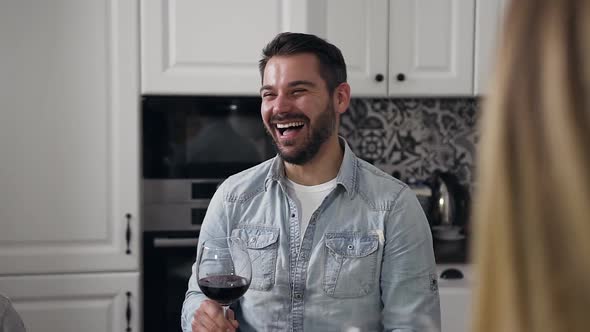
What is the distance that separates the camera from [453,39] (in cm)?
265

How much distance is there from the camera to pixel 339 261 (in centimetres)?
151

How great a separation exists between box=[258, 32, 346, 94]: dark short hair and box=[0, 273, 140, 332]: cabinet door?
1081 mm

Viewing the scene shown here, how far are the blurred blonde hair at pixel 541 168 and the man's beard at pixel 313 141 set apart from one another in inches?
47.2

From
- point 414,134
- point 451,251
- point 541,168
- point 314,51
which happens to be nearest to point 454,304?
point 451,251

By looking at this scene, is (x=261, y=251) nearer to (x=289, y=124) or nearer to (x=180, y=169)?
(x=289, y=124)

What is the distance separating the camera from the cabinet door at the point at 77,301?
229cm

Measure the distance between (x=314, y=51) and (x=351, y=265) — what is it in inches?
20.8

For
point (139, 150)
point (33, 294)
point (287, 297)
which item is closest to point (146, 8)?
point (139, 150)

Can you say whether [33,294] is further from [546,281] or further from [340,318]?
[546,281]

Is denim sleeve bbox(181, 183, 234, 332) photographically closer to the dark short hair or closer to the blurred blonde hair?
the dark short hair

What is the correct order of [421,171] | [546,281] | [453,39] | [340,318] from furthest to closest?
[421,171]
[453,39]
[340,318]
[546,281]

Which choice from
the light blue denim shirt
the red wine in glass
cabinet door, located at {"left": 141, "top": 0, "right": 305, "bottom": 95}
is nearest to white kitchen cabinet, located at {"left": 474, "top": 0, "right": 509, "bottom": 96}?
cabinet door, located at {"left": 141, "top": 0, "right": 305, "bottom": 95}

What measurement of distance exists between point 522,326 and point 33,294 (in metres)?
2.19

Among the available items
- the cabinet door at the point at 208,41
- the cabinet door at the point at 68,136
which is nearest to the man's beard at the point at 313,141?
the cabinet door at the point at 208,41
